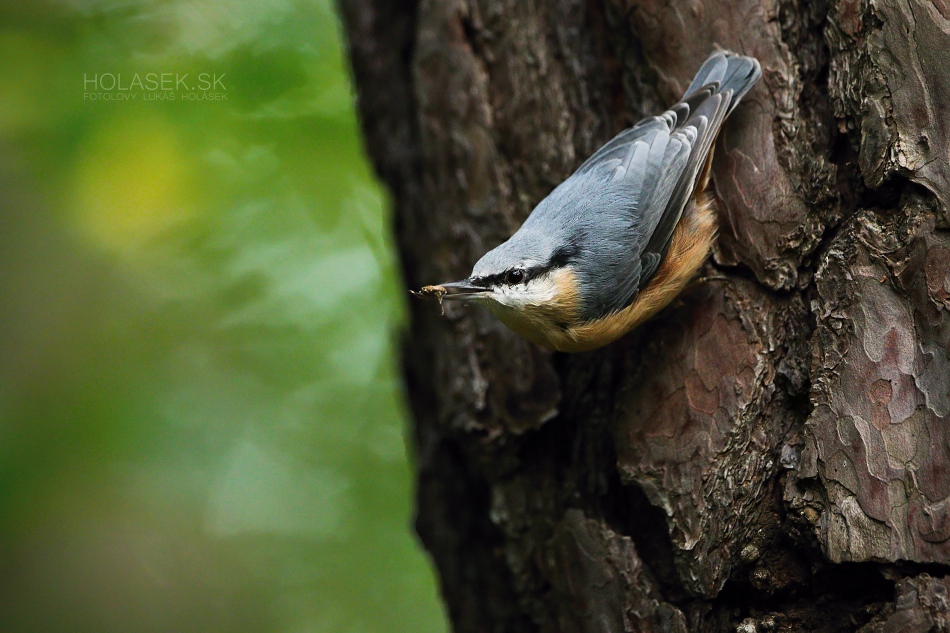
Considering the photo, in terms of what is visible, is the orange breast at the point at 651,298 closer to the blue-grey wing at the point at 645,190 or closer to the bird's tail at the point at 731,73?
the blue-grey wing at the point at 645,190

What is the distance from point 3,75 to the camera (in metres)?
3.58

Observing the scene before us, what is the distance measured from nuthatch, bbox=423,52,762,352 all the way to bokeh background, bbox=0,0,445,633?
1.43 m

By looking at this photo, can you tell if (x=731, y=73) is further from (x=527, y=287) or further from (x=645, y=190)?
(x=527, y=287)

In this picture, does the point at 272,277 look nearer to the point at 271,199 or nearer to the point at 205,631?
the point at 271,199

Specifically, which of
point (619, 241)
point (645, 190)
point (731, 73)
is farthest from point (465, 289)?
point (731, 73)

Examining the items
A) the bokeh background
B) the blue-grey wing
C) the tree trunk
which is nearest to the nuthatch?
the blue-grey wing

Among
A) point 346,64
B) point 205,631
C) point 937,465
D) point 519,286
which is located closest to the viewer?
point 937,465

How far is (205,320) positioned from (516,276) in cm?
242

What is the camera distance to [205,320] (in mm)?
4250

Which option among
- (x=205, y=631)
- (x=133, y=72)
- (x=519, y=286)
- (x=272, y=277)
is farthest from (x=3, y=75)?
(x=205, y=631)

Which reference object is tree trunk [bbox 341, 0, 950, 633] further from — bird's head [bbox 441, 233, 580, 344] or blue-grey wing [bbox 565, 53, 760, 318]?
bird's head [bbox 441, 233, 580, 344]

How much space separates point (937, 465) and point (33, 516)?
4.40 metres

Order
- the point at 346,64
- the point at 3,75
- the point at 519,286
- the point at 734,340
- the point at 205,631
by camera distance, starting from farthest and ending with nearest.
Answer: the point at 205,631
the point at 346,64
the point at 3,75
the point at 519,286
the point at 734,340

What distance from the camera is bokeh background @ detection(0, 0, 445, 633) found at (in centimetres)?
367
